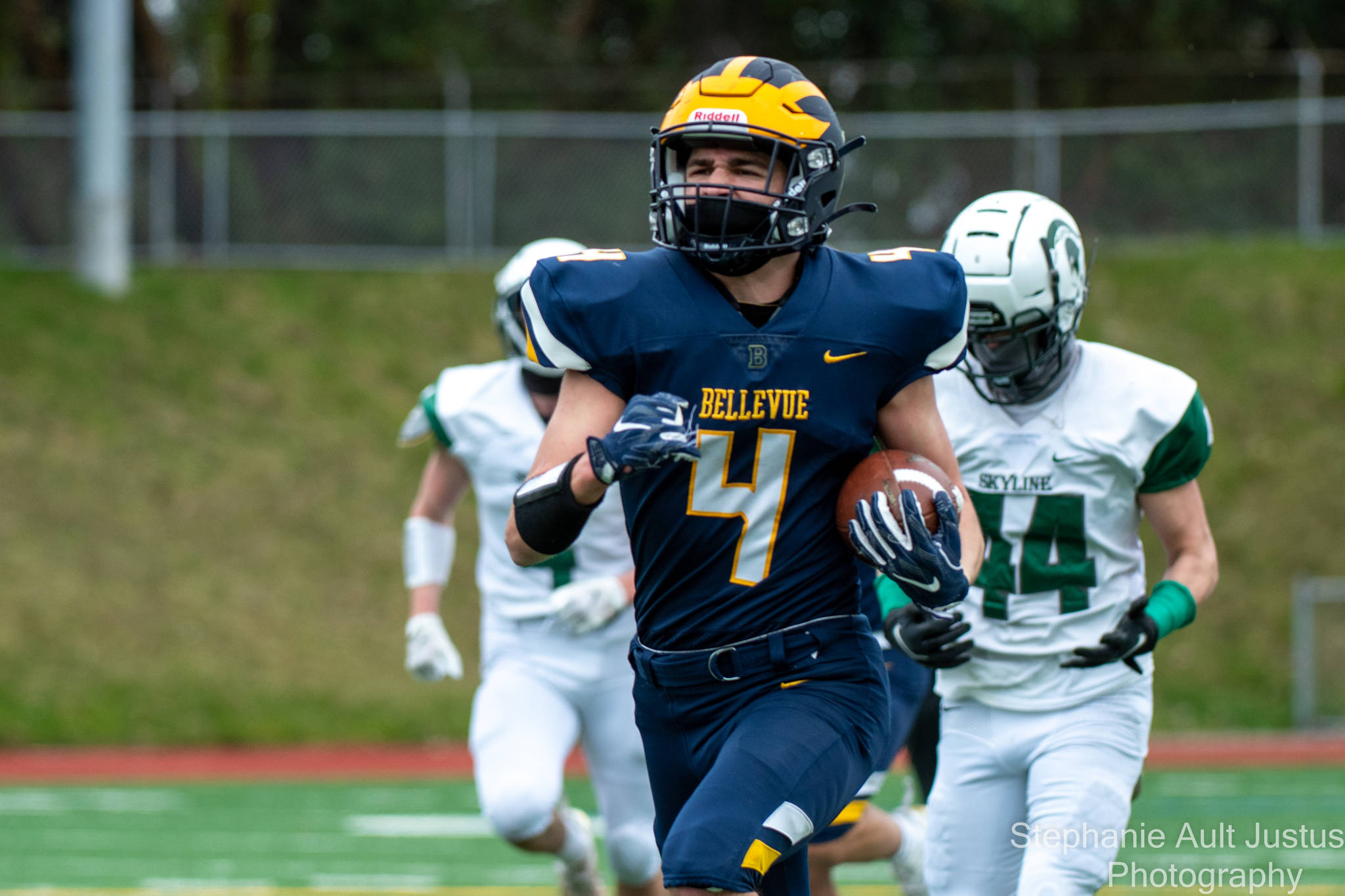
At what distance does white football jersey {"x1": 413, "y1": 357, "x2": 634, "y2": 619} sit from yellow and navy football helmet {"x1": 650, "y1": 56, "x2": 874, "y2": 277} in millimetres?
2031

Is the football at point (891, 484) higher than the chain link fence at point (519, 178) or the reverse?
the reverse

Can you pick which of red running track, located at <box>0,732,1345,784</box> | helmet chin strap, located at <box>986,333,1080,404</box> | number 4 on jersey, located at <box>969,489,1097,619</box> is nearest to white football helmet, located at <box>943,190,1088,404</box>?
helmet chin strap, located at <box>986,333,1080,404</box>

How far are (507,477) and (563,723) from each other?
80cm

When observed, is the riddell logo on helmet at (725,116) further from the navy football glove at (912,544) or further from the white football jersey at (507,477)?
the white football jersey at (507,477)

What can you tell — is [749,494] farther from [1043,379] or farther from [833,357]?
[1043,379]

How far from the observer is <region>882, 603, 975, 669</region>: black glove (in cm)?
343

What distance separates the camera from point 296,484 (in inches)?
535

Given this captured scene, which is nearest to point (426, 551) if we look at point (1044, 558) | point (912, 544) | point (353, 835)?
point (1044, 558)

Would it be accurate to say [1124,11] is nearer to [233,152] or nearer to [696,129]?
[233,152]

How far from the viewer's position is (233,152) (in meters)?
16.2

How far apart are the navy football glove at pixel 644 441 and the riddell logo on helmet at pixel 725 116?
23.7 inches

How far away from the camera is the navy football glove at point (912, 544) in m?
2.98

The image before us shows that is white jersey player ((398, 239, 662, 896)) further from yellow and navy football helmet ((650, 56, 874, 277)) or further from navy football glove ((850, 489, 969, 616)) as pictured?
navy football glove ((850, 489, 969, 616))

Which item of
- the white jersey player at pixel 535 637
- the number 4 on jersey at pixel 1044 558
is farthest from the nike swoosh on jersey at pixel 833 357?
the white jersey player at pixel 535 637
